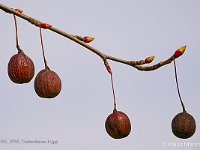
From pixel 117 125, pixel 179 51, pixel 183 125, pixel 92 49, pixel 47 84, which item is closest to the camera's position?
pixel 179 51

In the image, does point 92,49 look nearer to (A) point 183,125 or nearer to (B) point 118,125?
(B) point 118,125

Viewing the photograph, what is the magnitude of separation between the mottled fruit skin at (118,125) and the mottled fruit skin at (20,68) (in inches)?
20.0

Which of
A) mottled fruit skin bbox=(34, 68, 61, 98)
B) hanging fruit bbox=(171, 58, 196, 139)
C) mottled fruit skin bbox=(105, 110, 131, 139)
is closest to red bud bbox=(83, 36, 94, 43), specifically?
mottled fruit skin bbox=(34, 68, 61, 98)

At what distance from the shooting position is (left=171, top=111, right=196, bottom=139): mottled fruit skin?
2.08 meters

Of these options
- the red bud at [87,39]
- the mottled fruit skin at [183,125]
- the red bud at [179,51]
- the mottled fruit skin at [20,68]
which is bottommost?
the mottled fruit skin at [183,125]

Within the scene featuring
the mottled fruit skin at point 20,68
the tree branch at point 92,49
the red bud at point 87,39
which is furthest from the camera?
the mottled fruit skin at point 20,68

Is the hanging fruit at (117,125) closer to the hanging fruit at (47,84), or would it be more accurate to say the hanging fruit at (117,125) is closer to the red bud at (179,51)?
the hanging fruit at (47,84)

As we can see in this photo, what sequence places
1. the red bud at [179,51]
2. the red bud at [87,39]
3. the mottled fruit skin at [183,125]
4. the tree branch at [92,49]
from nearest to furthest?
the red bud at [179,51] < the tree branch at [92,49] < the red bud at [87,39] < the mottled fruit skin at [183,125]

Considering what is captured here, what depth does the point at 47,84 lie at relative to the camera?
5.94ft

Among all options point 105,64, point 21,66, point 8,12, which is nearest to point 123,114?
point 105,64

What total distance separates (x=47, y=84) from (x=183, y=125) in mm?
853

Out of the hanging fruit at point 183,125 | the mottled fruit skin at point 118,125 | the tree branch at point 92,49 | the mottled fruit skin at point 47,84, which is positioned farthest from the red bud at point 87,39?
the hanging fruit at point 183,125

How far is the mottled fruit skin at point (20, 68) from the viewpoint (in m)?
1.87

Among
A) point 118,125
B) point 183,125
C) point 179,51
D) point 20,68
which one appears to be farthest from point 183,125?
point 20,68
